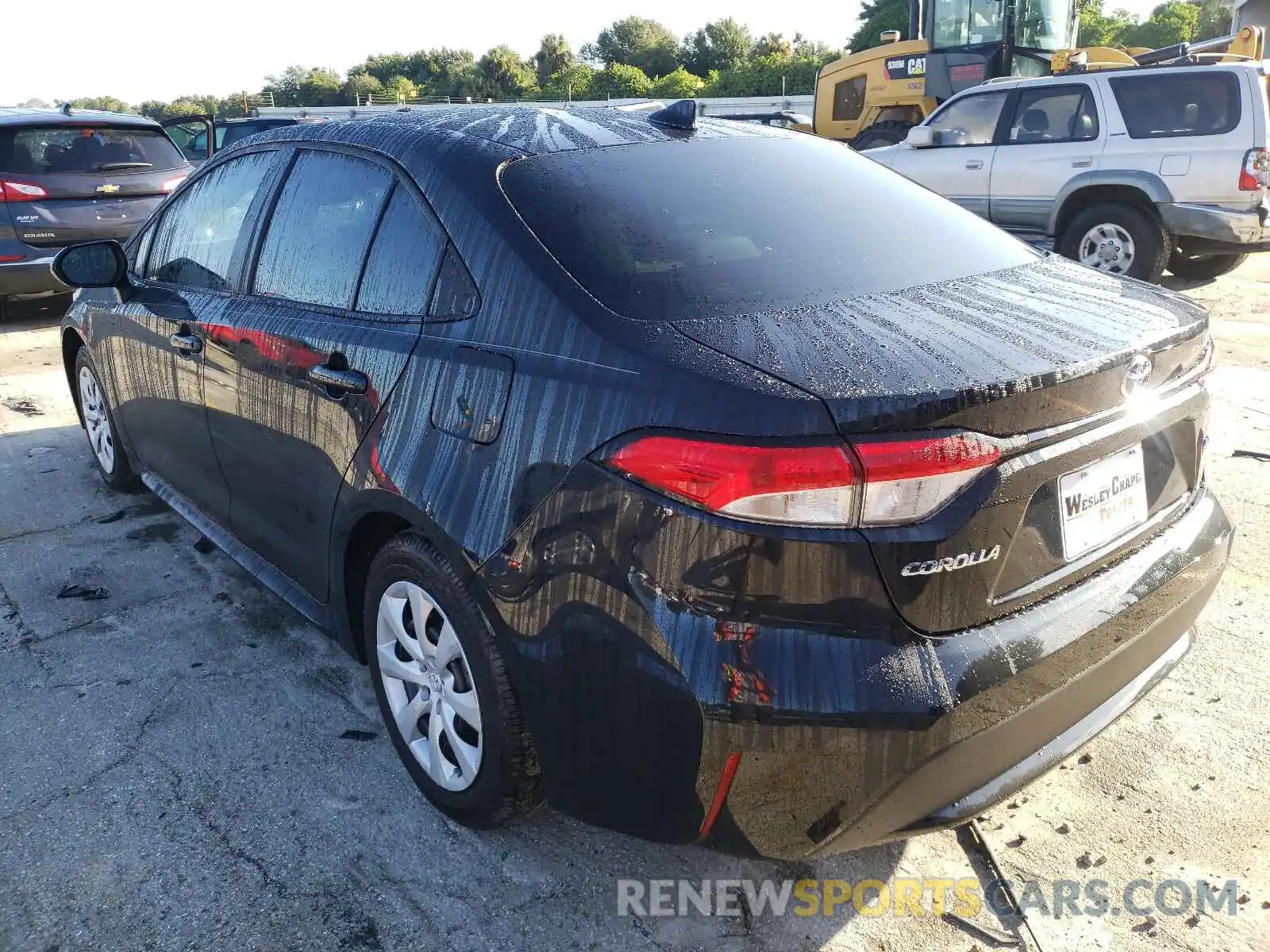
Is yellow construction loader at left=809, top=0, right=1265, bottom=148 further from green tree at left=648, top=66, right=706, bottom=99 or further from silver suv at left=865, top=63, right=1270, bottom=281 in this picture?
green tree at left=648, top=66, right=706, bottom=99

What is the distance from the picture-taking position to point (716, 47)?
194 ft

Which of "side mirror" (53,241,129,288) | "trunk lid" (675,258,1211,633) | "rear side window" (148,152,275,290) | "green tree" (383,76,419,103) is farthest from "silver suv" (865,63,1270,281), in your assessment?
"green tree" (383,76,419,103)

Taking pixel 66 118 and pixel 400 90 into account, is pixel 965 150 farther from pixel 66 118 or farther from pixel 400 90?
pixel 400 90

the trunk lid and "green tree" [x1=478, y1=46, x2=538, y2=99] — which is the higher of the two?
"green tree" [x1=478, y1=46, x2=538, y2=99]

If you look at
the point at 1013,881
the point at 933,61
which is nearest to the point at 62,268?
the point at 1013,881

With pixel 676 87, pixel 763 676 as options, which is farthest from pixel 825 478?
pixel 676 87

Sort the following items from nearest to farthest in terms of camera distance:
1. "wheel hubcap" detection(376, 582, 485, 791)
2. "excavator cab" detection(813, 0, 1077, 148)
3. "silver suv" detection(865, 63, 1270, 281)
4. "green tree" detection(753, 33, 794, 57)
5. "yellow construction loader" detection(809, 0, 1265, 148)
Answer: "wheel hubcap" detection(376, 582, 485, 791) → "silver suv" detection(865, 63, 1270, 281) → "yellow construction loader" detection(809, 0, 1265, 148) → "excavator cab" detection(813, 0, 1077, 148) → "green tree" detection(753, 33, 794, 57)

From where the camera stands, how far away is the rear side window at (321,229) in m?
2.63

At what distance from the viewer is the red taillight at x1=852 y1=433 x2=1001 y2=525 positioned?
1680mm

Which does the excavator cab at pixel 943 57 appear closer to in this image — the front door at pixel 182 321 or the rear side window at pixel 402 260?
the front door at pixel 182 321

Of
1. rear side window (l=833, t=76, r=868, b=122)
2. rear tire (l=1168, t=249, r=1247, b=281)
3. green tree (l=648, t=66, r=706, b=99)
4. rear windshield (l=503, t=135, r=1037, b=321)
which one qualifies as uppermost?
green tree (l=648, t=66, r=706, b=99)

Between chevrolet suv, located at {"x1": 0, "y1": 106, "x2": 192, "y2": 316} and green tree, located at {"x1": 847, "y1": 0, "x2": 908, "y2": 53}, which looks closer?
chevrolet suv, located at {"x1": 0, "y1": 106, "x2": 192, "y2": 316}

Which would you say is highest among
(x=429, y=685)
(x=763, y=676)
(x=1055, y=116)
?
(x=1055, y=116)

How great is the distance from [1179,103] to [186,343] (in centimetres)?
829
